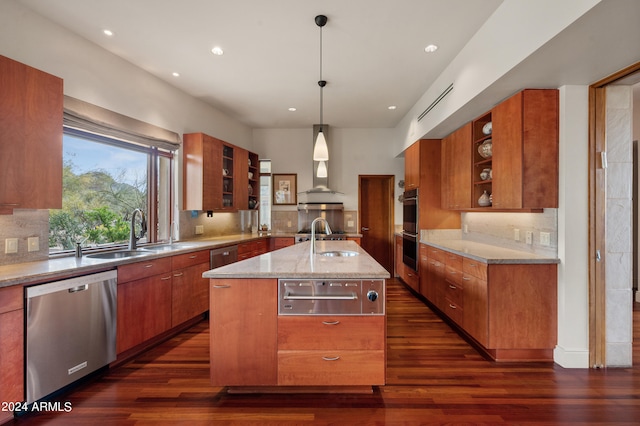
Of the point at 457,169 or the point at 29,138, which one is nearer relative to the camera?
the point at 29,138

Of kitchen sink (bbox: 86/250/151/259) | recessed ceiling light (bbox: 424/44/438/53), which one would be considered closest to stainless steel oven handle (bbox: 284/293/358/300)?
kitchen sink (bbox: 86/250/151/259)

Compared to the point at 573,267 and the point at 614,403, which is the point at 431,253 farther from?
the point at 614,403

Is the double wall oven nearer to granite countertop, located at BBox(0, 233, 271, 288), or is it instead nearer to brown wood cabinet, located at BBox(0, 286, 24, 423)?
granite countertop, located at BBox(0, 233, 271, 288)

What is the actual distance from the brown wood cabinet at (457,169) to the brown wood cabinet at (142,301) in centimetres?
338

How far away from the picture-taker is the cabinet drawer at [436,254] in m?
3.38

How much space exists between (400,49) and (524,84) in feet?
3.71

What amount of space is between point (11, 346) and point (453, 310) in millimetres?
3521

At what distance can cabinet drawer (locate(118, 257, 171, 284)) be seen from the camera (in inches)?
94.2

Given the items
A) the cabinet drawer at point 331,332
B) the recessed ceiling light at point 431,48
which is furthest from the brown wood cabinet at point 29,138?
the recessed ceiling light at point 431,48

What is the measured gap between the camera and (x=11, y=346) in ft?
5.49

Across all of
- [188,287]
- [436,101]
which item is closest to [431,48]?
[436,101]

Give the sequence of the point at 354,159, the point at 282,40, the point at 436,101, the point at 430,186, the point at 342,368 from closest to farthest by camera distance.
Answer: the point at 342,368 → the point at 282,40 → the point at 436,101 → the point at 430,186 → the point at 354,159

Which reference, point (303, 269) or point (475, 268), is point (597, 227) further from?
point (303, 269)

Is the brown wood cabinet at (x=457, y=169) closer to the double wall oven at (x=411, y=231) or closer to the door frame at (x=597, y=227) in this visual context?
the double wall oven at (x=411, y=231)
